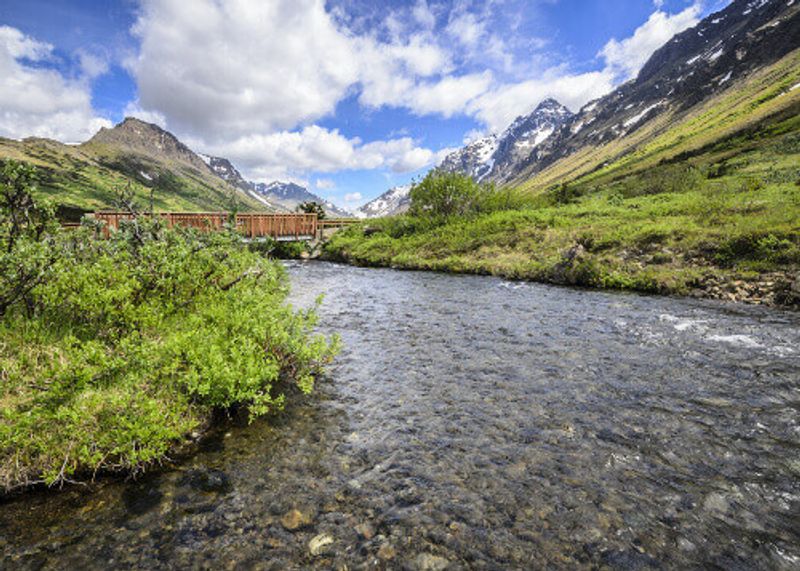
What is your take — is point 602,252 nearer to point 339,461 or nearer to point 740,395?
point 740,395

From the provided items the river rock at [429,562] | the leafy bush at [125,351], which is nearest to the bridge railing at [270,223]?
the leafy bush at [125,351]

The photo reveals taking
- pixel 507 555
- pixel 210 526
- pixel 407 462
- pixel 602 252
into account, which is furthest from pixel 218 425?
pixel 602 252

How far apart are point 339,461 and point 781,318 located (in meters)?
17.3

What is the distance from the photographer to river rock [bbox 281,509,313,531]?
539 cm

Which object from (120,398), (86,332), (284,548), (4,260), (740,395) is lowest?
(284,548)

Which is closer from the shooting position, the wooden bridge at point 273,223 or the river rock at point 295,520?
the river rock at point 295,520

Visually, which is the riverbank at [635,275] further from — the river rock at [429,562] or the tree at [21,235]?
the tree at [21,235]

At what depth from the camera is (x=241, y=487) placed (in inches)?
239

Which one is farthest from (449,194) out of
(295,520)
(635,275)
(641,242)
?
(295,520)

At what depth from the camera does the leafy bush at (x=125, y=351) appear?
5.56 meters

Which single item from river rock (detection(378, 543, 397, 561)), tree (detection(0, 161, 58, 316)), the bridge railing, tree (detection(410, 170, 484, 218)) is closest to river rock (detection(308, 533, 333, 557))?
river rock (detection(378, 543, 397, 561))

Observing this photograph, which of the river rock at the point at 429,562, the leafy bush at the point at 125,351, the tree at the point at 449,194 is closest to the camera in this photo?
the river rock at the point at 429,562

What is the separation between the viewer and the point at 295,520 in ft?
18.0

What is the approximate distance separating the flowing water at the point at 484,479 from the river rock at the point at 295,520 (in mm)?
37
